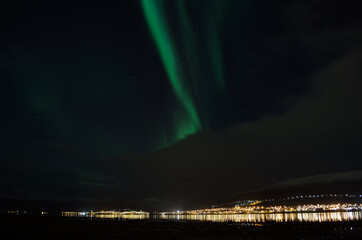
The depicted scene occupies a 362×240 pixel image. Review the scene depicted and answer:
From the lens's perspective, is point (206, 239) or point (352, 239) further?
point (206, 239)

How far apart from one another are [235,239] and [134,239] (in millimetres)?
14274

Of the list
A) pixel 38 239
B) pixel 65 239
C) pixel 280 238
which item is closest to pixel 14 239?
pixel 38 239

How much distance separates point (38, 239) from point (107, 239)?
9709 mm

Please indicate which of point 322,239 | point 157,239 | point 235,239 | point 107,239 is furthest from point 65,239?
point 322,239

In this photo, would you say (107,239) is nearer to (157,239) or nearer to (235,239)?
(157,239)

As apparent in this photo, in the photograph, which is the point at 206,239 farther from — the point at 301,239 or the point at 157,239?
the point at 301,239

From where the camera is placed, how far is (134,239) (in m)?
40.0

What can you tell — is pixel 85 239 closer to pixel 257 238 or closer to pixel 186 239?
pixel 186 239

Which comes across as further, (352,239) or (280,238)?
(280,238)

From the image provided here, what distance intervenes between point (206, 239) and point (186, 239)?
2.97 metres

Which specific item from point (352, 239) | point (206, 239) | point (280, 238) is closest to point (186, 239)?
point (206, 239)

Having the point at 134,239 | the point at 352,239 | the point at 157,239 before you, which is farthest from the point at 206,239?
the point at 352,239

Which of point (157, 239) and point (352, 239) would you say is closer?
point (352, 239)

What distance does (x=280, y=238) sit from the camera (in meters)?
40.5
